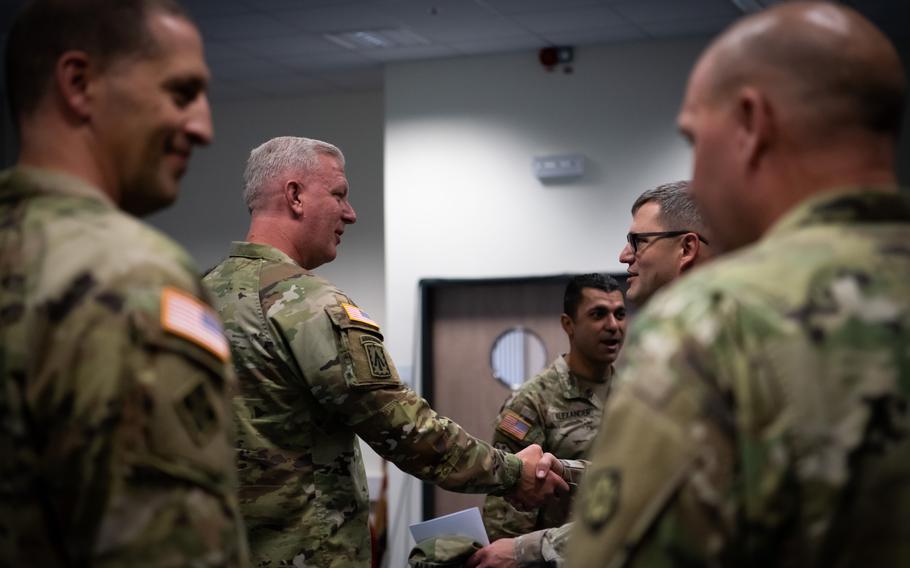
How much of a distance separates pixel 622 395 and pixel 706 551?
0.62 feet

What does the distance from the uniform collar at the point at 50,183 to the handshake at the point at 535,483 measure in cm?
191

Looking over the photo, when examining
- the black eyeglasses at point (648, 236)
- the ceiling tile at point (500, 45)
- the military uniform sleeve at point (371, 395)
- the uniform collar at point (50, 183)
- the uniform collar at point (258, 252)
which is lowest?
the military uniform sleeve at point (371, 395)

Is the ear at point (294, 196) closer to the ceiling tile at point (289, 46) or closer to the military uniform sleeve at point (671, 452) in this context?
the military uniform sleeve at point (671, 452)

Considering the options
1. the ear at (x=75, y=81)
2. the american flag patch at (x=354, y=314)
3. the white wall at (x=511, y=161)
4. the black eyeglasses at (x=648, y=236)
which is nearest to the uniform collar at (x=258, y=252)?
the american flag patch at (x=354, y=314)

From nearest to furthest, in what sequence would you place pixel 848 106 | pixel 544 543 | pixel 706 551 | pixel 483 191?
pixel 706 551 → pixel 848 106 → pixel 544 543 → pixel 483 191

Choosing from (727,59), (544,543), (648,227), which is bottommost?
(544,543)

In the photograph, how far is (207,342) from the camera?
4.19 ft

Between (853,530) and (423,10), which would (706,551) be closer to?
(853,530)

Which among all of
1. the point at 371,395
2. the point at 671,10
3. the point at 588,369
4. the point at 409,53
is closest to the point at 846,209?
the point at 371,395

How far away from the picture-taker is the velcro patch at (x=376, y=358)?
2658 mm

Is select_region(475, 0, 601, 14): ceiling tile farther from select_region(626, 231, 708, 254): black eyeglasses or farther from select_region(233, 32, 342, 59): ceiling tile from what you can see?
select_region(626, 231, 708, 254): black eyeglasses

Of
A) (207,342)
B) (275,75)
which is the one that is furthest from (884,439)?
(275,75)

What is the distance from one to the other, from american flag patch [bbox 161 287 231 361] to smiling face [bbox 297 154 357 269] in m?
1.77

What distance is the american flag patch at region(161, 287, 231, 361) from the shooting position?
123cm
